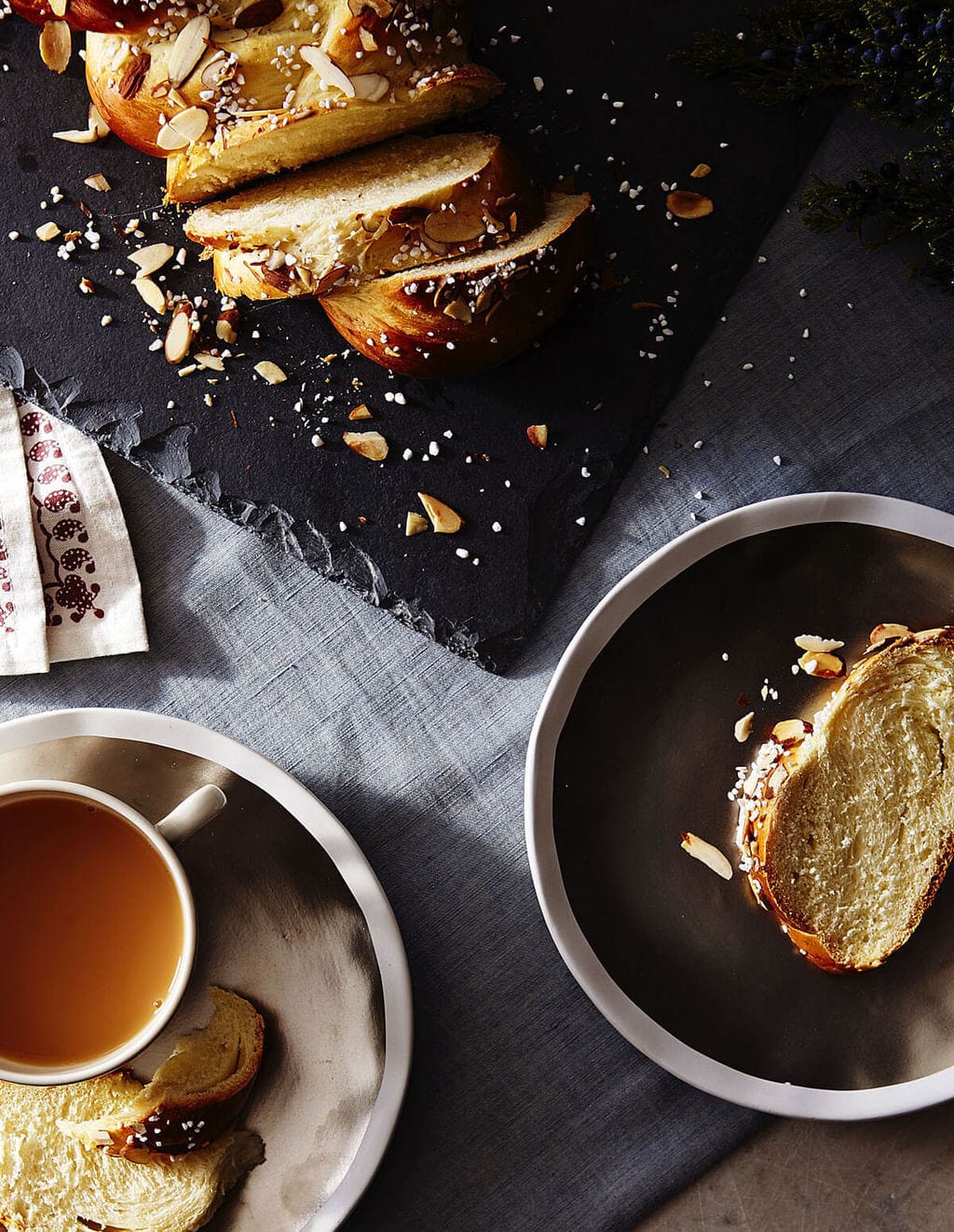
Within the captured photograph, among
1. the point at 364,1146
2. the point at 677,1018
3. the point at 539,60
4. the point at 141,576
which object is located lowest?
the point at 364,1146

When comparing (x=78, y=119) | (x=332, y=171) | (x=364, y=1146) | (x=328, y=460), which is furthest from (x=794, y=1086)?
(x=78, y=119)

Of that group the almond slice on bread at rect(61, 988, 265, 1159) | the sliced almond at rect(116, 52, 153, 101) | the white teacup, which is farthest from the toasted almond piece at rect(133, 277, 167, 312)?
the almond slice on bread at rect(61, 988, 265, 1159)

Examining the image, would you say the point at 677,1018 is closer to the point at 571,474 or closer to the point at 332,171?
the point at 571,474

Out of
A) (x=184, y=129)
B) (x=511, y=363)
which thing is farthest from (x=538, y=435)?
(x=184, y=129)

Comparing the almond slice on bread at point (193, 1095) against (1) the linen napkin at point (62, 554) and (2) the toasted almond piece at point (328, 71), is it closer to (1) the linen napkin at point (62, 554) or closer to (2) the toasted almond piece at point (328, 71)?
(1) the linen napkin at point (62, 554)

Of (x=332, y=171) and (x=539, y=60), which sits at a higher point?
(x=539, y=60)

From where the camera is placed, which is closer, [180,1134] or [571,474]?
[180,1134]

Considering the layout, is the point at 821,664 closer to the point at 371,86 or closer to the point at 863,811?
the point at 863,811
